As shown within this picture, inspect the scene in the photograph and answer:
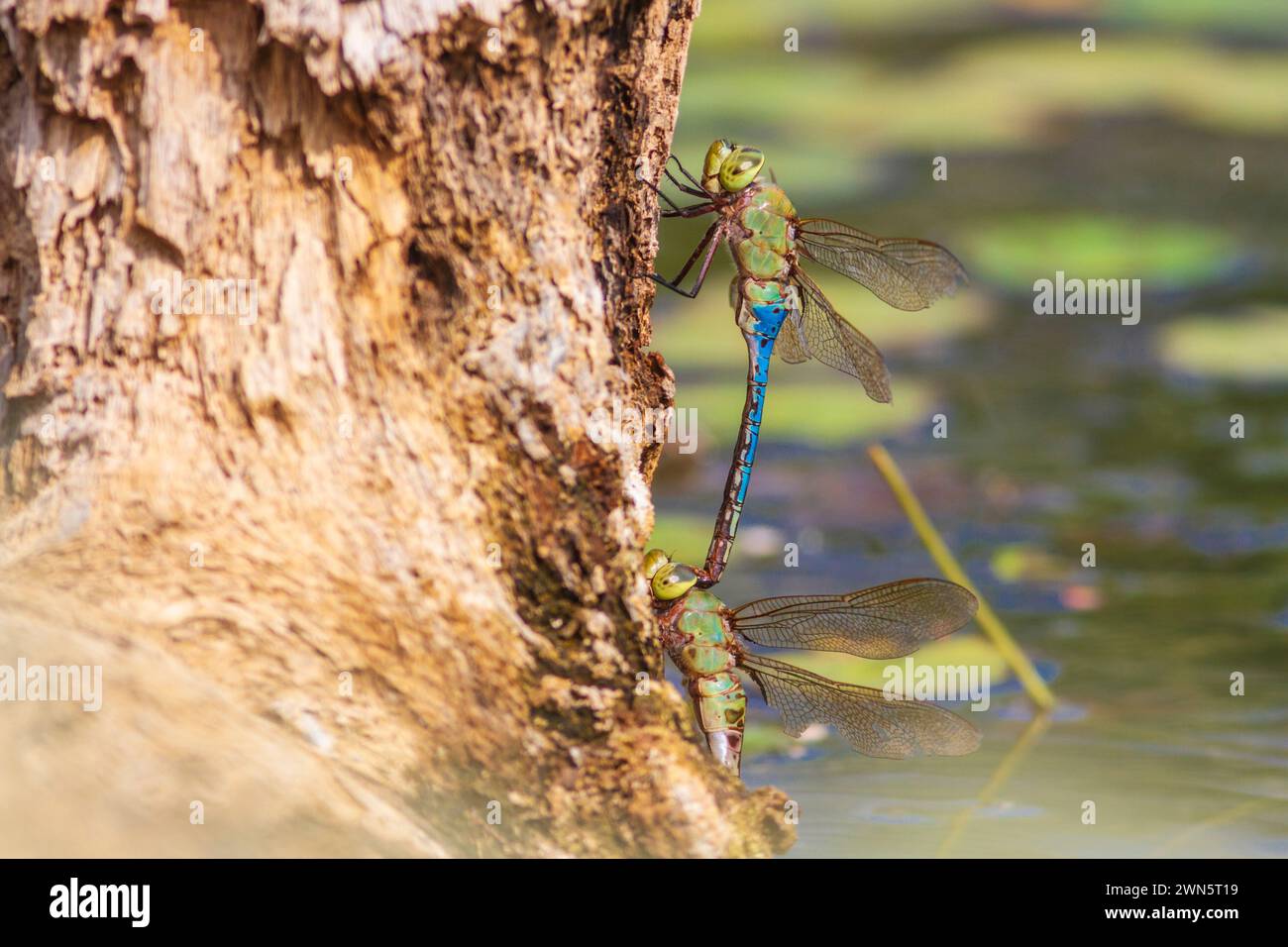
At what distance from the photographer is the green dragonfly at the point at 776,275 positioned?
2016 millimetres

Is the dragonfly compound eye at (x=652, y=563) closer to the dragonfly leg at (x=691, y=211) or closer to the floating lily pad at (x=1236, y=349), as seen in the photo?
the dragonfly leg at (x=691, y=211)

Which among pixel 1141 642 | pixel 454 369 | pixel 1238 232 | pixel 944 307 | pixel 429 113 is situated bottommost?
pixel 1141 642

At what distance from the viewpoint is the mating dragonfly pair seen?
1.94m

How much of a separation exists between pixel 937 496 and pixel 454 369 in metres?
2.98

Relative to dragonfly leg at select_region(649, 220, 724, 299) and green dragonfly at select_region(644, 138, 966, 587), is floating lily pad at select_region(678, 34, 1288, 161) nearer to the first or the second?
green dragonfly at select_region(644, 138, 966, 587)

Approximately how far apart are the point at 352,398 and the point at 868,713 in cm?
101

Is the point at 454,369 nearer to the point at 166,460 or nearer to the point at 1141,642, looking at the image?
the point at 166,460

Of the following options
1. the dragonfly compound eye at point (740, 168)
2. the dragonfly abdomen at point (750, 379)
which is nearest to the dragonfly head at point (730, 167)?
the dragonfly compound eye at point (740, 168)

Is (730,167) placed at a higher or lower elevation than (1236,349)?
lower

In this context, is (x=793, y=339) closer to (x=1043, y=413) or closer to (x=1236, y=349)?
(x=1236, y=349)

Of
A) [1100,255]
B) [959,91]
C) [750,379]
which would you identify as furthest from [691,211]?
[959,91]

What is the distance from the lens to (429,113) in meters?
1.51

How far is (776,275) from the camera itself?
2059 millimetres

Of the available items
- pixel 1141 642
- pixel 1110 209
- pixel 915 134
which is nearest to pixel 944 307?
pixel 915 134
